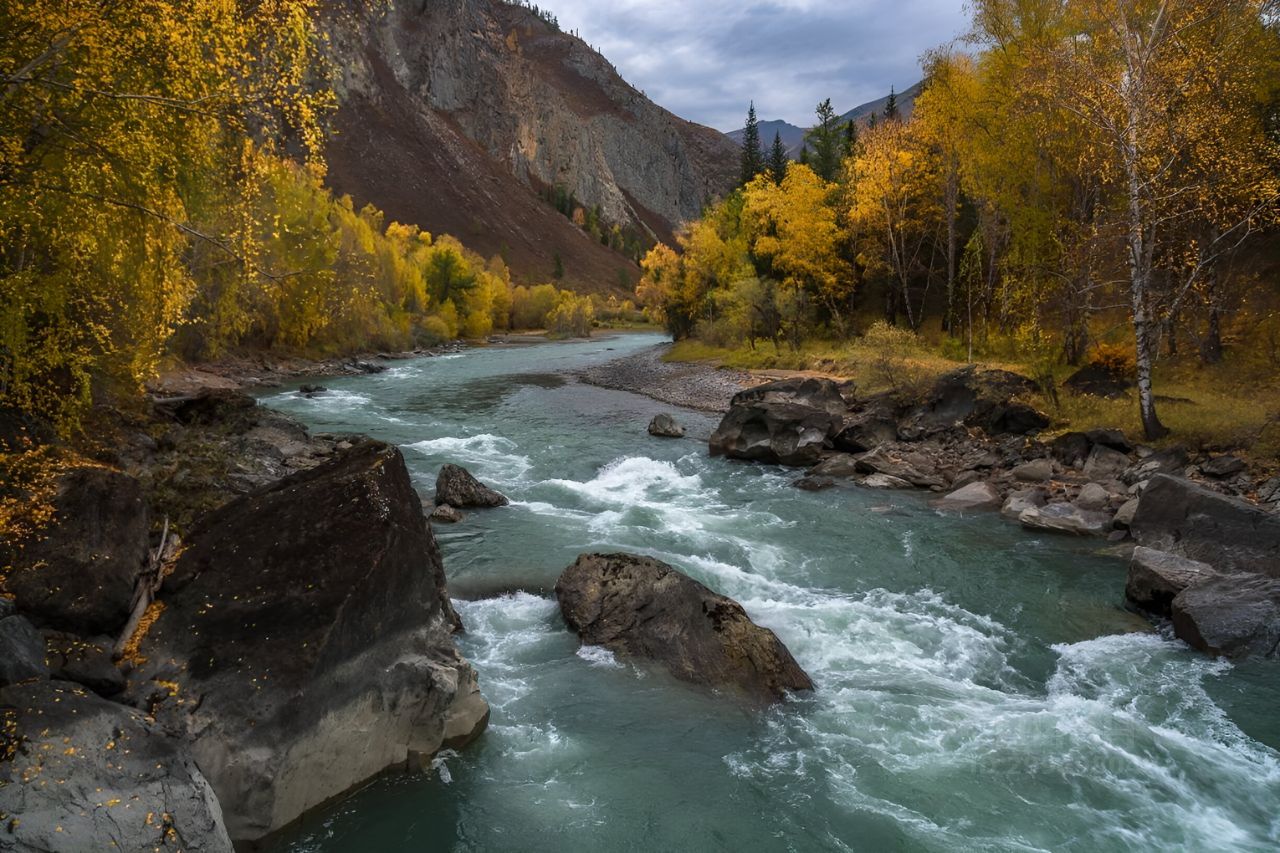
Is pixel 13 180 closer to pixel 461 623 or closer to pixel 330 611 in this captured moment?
pixel 330 611

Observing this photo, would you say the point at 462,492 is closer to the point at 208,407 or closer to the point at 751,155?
the point at 208,407

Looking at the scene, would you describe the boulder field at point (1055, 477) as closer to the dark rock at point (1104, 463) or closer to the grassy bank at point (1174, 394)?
the dark rock at point (1104, 463)

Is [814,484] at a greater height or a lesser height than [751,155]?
lesser

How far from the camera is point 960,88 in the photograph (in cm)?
3130

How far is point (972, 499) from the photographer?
59.4 feet

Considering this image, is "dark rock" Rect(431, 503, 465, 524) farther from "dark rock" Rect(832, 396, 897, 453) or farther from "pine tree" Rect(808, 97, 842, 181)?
"pine tree" Rect(808, 97, 842, 181)

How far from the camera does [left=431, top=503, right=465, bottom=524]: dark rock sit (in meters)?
16.0

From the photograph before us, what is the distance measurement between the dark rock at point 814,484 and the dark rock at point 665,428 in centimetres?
750

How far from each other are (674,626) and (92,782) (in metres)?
6.74

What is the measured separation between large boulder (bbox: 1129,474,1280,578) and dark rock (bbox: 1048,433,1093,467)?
5122 mm

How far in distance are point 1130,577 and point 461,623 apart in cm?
1142

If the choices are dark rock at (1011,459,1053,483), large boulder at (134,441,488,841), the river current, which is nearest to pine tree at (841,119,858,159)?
dark rock at (1011,459,1053,483)

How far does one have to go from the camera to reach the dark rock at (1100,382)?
72.0 feet

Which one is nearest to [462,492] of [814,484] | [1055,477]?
[814,484]
